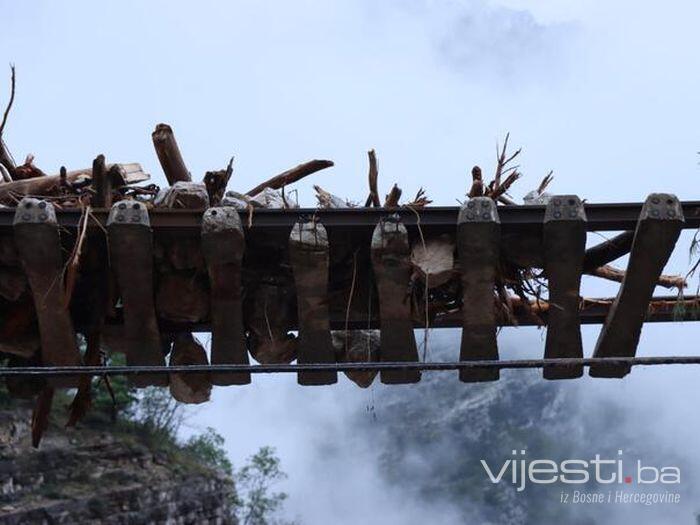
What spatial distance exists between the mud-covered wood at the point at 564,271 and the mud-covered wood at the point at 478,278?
253 mm

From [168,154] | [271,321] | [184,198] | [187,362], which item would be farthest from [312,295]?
[168,154]

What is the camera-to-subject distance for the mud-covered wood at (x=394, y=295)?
6094 millimetres

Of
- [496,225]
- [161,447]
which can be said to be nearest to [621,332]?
[496,225]

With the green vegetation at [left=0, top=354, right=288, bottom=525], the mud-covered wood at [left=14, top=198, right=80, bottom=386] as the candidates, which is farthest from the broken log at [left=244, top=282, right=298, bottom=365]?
the green vegetation at [left=0, top=354, right=288, bottom=525]

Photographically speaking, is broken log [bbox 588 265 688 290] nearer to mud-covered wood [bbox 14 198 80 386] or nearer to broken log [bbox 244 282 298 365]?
broken log [bbox 244 282 298 365]

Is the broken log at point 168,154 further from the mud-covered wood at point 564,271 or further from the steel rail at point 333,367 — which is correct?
the mud-covered wood at point 564,271

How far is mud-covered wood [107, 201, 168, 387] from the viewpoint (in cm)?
602

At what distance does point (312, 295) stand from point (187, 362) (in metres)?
0.92

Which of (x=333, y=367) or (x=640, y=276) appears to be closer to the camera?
(x=333, y=367)

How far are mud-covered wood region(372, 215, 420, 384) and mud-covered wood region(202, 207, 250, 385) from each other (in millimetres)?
652

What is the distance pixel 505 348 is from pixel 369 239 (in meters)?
53.1

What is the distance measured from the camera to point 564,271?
611 cm

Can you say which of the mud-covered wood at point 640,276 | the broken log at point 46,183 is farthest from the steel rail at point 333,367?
the broken log at point 46,183

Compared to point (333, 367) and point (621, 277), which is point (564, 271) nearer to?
point (621, 277)
